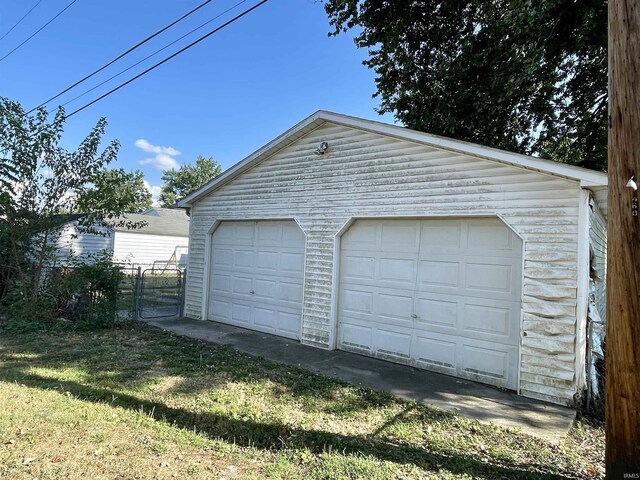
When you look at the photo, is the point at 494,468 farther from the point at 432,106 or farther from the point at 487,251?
the point at 432,106

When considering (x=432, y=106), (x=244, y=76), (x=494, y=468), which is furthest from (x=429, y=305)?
(x=244, y=76)

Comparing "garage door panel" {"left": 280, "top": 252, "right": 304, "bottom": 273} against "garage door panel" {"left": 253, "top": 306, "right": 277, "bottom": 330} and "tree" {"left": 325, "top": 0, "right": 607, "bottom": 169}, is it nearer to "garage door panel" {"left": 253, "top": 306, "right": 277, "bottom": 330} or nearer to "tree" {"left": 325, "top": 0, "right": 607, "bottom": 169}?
"garage door panel" {"left": 253, "top": 306, "right": 277, "bottom": 330}

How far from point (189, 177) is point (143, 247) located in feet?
109

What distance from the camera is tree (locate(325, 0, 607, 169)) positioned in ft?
25.2

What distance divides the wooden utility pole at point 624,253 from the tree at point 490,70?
5472 millimetres

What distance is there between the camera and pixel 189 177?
55.5 meters

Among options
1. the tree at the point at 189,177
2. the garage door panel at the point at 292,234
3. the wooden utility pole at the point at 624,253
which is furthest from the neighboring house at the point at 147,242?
the tree at the point at 189,177

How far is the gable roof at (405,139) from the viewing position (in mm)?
4696

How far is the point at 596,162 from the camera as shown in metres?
10.0

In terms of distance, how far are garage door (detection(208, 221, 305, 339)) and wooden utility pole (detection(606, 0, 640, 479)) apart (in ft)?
18.8

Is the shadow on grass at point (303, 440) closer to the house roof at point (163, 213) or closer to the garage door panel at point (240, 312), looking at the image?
the garage door panel at point (240, 312)

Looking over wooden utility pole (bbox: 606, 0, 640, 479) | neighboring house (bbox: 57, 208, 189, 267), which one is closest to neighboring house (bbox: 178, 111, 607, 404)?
wooden utility pole (bbox: 606, 0, 640, 479)

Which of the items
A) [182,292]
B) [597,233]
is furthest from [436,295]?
[182,292]

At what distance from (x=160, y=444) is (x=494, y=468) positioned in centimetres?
279
